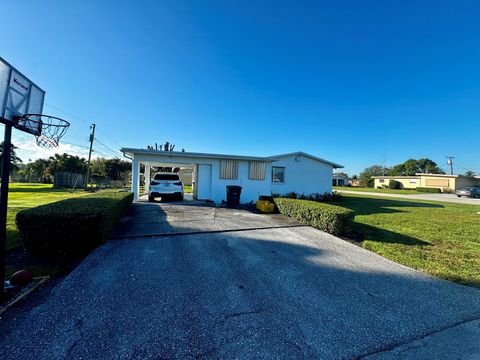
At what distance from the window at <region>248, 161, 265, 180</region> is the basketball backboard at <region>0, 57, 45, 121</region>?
1042 cm

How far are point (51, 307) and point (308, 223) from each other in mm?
6580

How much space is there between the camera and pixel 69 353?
6.07ft

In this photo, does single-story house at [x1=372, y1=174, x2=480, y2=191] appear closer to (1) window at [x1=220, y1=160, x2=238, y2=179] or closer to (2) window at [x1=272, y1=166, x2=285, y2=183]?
(2) window at [x1=272, y1=166, x2=285, y2=183]

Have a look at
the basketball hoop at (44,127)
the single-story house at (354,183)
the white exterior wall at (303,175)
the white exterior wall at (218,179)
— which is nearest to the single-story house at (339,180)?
the single-story house at (354,183)


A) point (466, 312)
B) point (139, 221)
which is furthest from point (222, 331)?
point (139, 221)

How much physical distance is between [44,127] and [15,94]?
65cm

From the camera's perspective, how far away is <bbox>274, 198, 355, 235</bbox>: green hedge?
611 cm

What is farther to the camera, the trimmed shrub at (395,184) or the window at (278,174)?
the trimmed shrub at (395,184)

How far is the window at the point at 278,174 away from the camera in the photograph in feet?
49.4

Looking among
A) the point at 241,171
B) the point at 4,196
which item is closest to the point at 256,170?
A: the point at 241,171

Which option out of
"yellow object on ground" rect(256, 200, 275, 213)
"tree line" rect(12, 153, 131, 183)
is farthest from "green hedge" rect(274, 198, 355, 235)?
"tree line" rect(12, 153, 131, 183)

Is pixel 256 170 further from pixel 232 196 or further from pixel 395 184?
pixel 395 184

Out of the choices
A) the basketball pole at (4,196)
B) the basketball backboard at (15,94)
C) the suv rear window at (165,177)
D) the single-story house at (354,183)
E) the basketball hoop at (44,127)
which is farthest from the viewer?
the single-story house at (354,183)

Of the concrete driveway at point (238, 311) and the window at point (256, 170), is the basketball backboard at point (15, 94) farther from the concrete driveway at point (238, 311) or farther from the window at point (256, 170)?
the window at point (256, 170)
